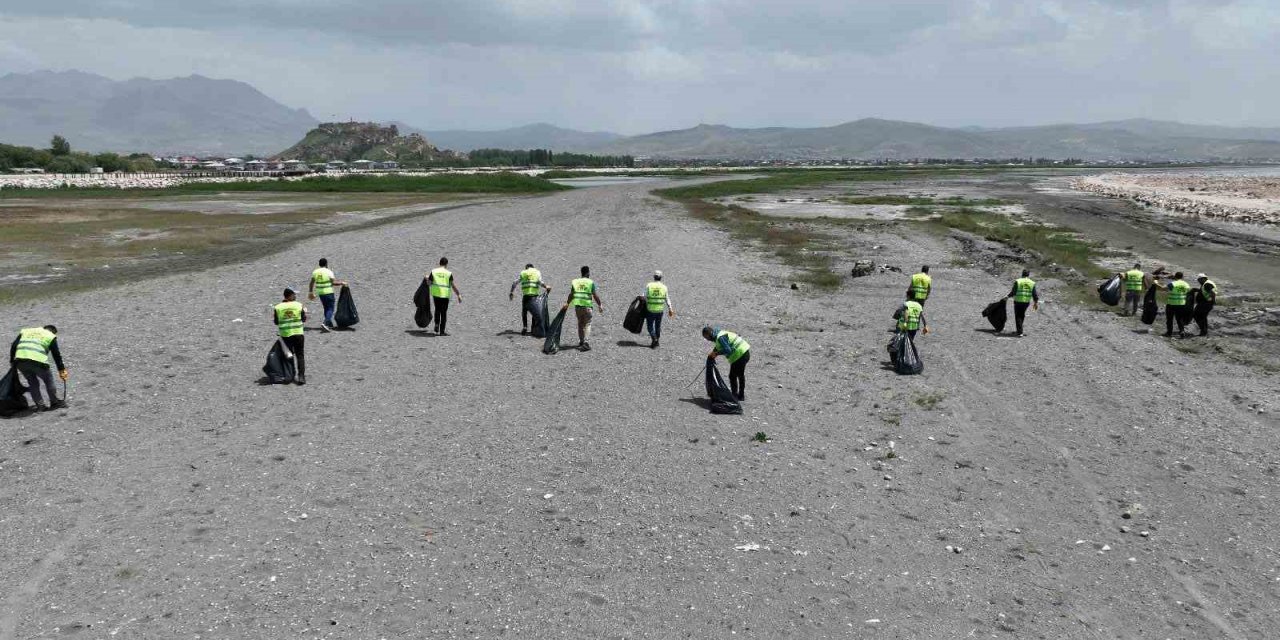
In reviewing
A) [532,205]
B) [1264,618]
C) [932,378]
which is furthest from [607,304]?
[532,205]

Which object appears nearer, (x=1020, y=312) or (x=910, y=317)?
(x=910, y=317)

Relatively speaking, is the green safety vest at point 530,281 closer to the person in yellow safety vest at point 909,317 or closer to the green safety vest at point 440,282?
the green safety vest at point 440,282

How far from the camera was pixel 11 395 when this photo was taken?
14492mm

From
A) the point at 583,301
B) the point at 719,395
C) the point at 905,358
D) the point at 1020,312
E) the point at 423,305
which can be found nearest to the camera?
the point at 719,395

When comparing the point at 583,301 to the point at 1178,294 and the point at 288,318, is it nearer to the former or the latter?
the point at 288,318

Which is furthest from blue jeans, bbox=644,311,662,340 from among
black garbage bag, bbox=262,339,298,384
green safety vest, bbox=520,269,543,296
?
black garbage bag, bbox=262,339,298,384

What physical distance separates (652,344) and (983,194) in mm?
88964

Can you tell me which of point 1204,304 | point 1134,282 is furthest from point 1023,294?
point 1134,282

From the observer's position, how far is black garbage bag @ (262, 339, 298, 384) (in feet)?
56.1

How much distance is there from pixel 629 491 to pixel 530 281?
9.87 metres

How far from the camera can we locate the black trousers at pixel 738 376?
52.1 ft

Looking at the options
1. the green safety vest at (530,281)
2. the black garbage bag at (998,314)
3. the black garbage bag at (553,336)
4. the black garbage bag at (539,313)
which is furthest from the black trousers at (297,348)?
the black garbage bag at (998,314)

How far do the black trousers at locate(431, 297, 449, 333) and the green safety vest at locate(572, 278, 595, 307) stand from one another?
12.8 feet

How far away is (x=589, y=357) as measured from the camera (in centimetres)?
2002
